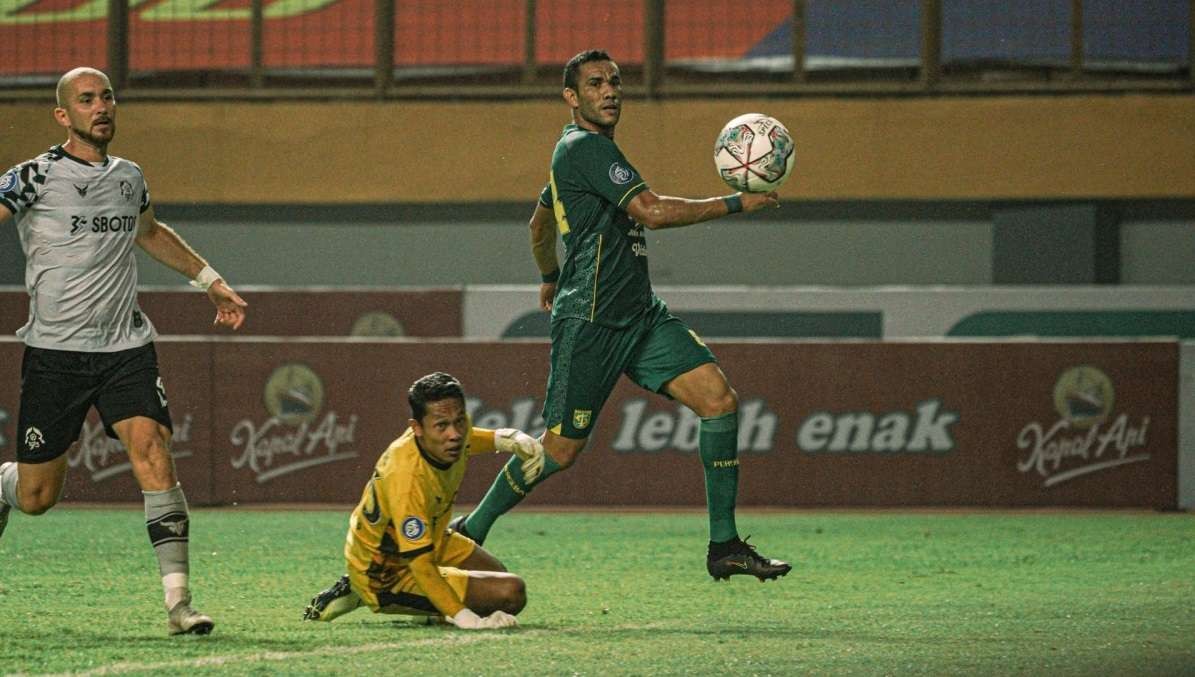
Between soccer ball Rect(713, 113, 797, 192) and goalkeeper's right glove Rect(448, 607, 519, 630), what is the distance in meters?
1.97

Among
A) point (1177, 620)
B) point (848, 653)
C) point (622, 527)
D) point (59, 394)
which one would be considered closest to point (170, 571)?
point (59, 394)

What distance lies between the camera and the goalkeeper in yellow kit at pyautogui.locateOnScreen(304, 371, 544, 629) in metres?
6.13

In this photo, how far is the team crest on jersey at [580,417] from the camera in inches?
286

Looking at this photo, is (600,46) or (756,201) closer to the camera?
(756,201)

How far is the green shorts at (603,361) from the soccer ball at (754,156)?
2.09ft

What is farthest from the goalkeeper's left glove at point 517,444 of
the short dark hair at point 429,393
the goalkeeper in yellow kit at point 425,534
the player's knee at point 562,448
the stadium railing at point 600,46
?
the stadium railing at point 600,46

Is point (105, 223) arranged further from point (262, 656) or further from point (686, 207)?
point (686, 207)

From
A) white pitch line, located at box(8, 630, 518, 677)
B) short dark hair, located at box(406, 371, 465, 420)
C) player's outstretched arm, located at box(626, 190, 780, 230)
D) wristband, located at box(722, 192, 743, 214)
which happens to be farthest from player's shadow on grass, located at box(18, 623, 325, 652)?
wristband, located at box(722, 192, 743, 214)

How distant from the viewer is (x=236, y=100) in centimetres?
1805

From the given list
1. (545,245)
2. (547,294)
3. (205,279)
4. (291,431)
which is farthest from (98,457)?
(205,279)

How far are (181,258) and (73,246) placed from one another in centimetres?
49

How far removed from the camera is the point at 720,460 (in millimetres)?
7242

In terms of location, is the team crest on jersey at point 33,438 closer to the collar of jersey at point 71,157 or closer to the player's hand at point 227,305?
the player's hand at point 227,305

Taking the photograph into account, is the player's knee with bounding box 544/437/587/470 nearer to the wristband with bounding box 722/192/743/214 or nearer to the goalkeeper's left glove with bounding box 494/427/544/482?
the goalkeeper's left glove with bounding box 494/427/544/482
